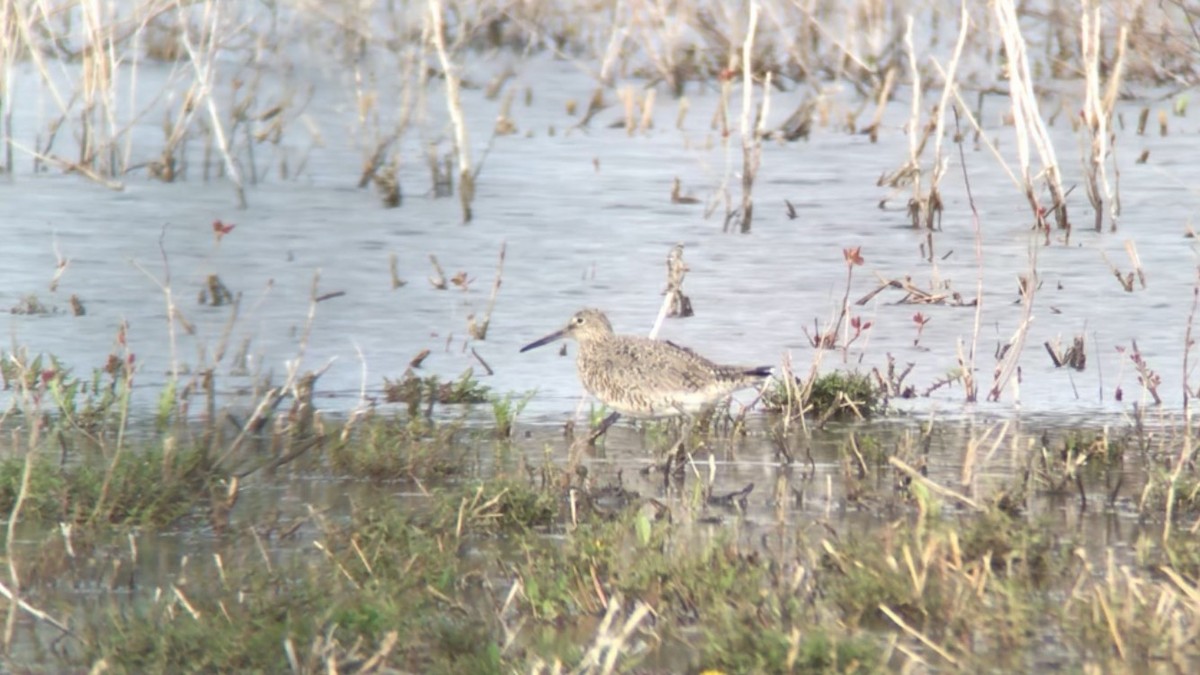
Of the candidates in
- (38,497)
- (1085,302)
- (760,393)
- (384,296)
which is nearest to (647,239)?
(384,296)

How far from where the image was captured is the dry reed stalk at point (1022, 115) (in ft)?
32.0

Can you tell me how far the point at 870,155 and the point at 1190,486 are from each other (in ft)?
26.3

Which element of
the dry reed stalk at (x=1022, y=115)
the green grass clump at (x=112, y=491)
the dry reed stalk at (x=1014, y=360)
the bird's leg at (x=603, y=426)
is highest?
the dry reed stalk at (x=1022, y=115)

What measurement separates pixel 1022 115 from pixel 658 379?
432cm

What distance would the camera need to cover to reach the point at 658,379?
21.7 feet

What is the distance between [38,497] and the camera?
5105 mm

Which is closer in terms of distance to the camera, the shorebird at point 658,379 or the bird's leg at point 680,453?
the bird's leg at point 680,453

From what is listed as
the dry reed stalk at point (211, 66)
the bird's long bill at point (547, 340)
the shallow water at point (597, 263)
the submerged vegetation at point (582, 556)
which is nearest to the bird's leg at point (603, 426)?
the submerged vegetation at point (582, 556)

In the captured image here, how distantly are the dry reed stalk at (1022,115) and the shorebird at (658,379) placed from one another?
10.8 ft

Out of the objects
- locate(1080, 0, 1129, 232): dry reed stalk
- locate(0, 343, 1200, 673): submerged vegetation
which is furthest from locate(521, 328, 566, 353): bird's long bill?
locate(1080, 0, 1129, 232): dry reed stalk

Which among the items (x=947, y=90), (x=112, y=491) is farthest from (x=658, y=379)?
(x=947, y=90)

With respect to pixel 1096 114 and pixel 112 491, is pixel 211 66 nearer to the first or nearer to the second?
pixel 1096 114

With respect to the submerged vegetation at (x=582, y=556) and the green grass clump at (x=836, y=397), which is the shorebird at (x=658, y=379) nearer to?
the green grass clump at (x=836, y=397)

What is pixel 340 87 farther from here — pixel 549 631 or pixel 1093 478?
pixel 549 631
